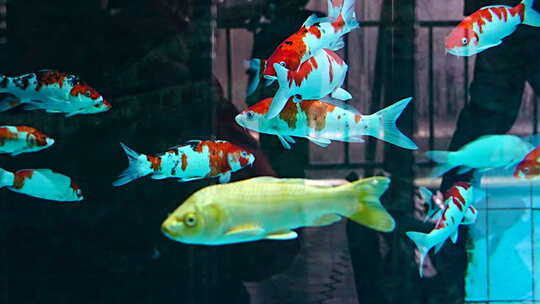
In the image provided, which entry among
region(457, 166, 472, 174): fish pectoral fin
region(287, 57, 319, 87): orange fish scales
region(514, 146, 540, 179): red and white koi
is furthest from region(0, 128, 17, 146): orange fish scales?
region(514, 146, 540, 179): red and white koi

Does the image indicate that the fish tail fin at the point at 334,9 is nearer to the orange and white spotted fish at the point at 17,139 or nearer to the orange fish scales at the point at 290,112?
the orange fish scales at the point at 290,112

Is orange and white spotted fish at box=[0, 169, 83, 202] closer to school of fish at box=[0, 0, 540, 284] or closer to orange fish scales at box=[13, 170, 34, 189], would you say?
orange fish scales at box=[13, 170, 34, 189]

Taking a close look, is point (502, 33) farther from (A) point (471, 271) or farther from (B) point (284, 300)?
(B) point (284, 300)

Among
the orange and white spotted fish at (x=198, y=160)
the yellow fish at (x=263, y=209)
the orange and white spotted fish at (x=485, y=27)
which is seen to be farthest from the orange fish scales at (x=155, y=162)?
the orange and white spotted fish at (x=485, y=27)

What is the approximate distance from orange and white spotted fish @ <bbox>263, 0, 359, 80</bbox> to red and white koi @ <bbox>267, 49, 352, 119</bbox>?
0.06ft

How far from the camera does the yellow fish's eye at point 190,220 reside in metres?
1.43

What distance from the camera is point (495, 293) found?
267 centimetres

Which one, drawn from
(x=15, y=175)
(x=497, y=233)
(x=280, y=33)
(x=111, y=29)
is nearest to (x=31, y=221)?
(x=15, y=175)

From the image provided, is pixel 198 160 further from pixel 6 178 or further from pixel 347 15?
pixel 6 178

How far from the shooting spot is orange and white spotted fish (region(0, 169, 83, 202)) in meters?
2.18

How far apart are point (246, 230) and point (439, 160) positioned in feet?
4.91

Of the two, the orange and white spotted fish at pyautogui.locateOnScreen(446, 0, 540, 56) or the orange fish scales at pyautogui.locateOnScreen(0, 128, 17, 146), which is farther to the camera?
the orange fish scales at pyautogui.locateOnScreen(0, 128, 17, 146)

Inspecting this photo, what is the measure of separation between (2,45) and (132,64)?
69 centimetres

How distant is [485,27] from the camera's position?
1.71 meters
